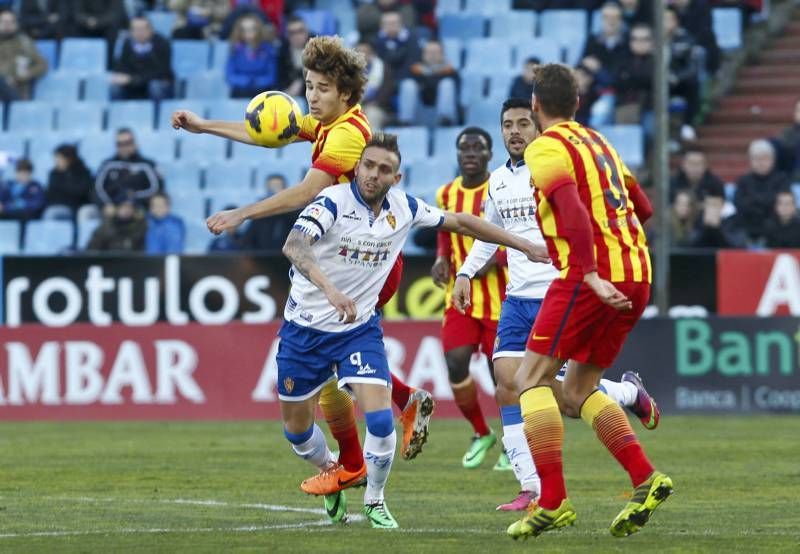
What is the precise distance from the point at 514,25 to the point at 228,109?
12.9 feet

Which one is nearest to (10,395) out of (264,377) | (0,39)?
(264,377)

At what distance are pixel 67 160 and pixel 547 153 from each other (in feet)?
46.4

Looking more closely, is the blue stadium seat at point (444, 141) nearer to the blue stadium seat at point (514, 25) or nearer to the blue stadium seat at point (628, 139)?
the blue stadium seat at point (628, 139)

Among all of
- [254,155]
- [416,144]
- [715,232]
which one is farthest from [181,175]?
[715,232]

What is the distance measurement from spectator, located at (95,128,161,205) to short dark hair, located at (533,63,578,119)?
13.0m

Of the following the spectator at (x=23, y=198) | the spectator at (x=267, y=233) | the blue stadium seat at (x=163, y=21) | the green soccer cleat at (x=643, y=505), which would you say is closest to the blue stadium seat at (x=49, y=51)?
the blue stadium seat at (x=163, y=21)

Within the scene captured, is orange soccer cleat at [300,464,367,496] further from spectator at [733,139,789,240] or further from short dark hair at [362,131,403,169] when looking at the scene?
spectator at [733,139,789,240]

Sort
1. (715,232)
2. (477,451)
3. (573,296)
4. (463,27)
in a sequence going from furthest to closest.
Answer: (463,27) < (715,232) < (477,451) < (573,296)

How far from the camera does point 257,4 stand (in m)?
24.6

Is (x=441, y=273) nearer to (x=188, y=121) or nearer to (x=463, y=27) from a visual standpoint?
(x=188, y=121)

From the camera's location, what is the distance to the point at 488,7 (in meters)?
24.9

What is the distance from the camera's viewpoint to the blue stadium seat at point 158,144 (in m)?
23.6

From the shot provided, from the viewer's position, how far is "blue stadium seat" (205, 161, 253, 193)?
2309 centimetres

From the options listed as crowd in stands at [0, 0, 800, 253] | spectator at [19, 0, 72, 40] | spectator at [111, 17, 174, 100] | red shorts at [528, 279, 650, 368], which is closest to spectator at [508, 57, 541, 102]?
crowd in stands at [0, 0, 800, 253]
